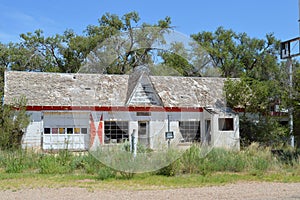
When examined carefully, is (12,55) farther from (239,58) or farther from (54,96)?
(239,58)

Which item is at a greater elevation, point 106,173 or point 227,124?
point 227,124

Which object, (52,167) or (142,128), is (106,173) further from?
(142,128)

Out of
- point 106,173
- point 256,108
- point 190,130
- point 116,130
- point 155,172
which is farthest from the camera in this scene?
point 256,108

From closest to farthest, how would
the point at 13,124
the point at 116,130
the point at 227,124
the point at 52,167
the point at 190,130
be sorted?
1. the point at 52,167
2. the point at 13,124
3. the point at 190,130
4. the point at 116,130
5. the point at 227,124

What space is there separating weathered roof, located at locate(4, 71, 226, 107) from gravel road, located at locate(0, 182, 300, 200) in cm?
1085

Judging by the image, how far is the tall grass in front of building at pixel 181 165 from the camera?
1108 cm

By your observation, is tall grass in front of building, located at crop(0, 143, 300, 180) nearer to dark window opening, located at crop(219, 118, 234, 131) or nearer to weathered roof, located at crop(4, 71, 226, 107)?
weathered roof, located at crop(4, 71, 226, 107)

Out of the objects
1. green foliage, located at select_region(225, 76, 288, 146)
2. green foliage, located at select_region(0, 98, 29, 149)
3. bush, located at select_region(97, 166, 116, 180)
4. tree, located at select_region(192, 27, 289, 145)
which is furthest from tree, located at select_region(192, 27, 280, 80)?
bush, located at select_region(97, 166, 116, 180)

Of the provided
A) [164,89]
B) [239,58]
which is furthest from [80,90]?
[239,58]

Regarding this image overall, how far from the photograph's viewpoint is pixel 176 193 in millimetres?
8594

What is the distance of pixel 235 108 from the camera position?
22406 mm

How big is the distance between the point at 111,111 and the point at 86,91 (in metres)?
1.83

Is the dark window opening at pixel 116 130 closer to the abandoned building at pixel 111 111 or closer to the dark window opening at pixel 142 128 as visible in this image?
the abandoned building at pixel 111 111

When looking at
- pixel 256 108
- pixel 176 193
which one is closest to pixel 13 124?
pixel 176 193
